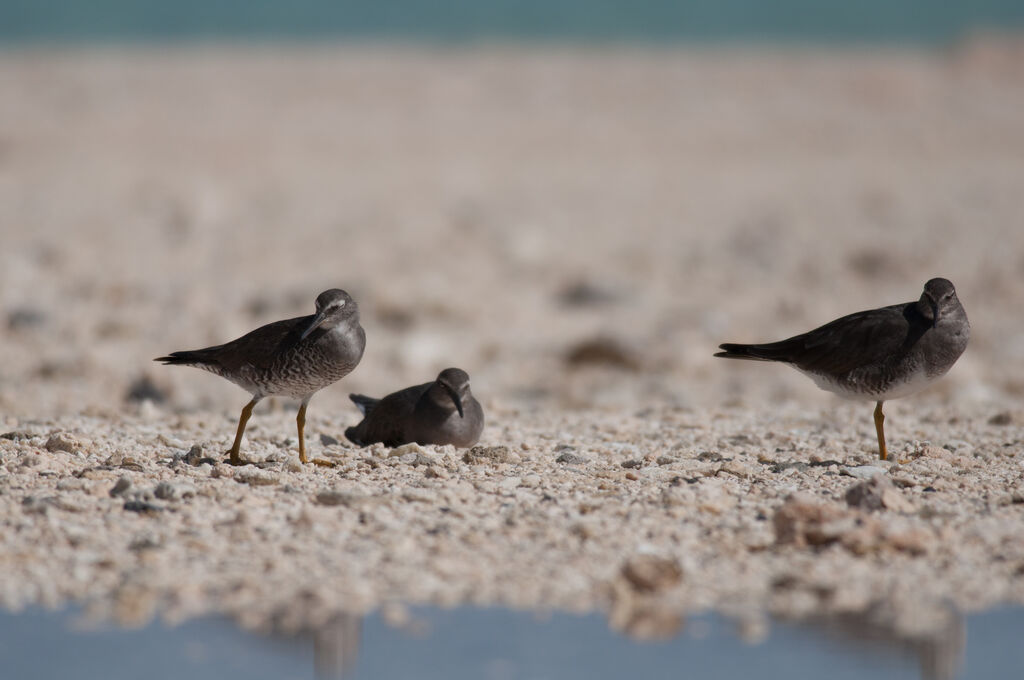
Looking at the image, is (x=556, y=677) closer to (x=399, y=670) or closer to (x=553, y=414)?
(x=399, y=670)

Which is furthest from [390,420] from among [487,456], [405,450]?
[487,456]

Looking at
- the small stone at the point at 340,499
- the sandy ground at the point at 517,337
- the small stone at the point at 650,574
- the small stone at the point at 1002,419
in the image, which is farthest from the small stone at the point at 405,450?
the small stone at the point at 1002,419

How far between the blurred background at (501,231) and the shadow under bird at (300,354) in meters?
1.40

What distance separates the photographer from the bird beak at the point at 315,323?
7.39 meters

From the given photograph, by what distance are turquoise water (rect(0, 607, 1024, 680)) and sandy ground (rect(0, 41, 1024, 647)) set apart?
0.17 m

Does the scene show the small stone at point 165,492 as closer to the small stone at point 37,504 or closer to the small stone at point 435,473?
the small stone at point 37,504

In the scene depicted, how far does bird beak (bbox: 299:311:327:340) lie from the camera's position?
7391 mm

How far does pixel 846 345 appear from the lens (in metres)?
7.77

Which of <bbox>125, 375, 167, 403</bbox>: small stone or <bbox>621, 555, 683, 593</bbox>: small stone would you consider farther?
<bbox>125, 375, 167, 403</bbox>: small stone

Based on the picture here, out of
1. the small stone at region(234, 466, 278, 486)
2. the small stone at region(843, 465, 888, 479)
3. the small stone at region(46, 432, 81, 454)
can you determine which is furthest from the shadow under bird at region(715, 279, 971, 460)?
the small stone at region(46, 432, 81, 454)

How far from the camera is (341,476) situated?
7.02m

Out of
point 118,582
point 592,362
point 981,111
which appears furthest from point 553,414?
point 981,111

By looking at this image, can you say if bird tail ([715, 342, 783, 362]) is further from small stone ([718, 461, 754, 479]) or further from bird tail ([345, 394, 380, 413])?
bird tail ([345, 394, 380, 413])

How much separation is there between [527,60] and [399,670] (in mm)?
43644
